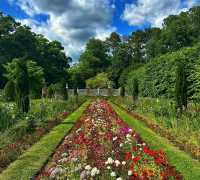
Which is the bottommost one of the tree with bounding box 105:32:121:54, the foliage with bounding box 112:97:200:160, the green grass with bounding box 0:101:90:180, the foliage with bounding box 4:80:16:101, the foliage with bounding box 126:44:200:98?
the green grass with bounding box 0:101:90:180

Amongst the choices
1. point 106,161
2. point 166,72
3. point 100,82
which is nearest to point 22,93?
point 166,72

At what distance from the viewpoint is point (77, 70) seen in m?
73.6

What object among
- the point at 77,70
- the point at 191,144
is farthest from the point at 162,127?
the point at 77,70

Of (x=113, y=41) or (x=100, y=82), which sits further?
(x=113, y=41)

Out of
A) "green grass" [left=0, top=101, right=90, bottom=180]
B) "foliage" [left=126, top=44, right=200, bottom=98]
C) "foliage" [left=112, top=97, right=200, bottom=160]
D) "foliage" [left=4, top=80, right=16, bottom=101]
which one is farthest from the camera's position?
"foliage" [left=4, top=80, right=16, bottom=101]

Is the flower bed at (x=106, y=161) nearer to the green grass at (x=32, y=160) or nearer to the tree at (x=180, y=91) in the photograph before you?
the green grass at (x=32, y=160)

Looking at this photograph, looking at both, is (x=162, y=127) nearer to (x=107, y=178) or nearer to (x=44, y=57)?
(x=107, y=178)

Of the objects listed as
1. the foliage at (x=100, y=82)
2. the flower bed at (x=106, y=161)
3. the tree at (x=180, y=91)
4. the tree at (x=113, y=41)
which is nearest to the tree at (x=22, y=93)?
the flower bed at (x=106, y=161)

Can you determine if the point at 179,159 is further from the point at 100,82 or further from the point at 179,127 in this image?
the point at 100,82

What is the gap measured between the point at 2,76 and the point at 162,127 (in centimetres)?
4181

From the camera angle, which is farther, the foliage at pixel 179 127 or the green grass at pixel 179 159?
the foliage at pixel 179 127

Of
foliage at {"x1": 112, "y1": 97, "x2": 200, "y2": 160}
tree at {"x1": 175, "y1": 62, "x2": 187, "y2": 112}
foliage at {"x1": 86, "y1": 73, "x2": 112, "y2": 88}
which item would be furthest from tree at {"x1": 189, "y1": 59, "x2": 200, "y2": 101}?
foliage at {"x1": 86, "y1": 73, "x2": 112, "y2": 88}

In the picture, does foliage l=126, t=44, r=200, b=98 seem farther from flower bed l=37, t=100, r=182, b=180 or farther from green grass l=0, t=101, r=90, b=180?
flower bed l=37, t=100, r=182, b=180

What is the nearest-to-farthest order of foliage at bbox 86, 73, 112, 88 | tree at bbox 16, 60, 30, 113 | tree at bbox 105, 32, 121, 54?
tree at bbox 16, 60, 30, 113 → foliage at bbox 86, 73, 112, 88 → tree at bbox 105, 32, 121, 54
